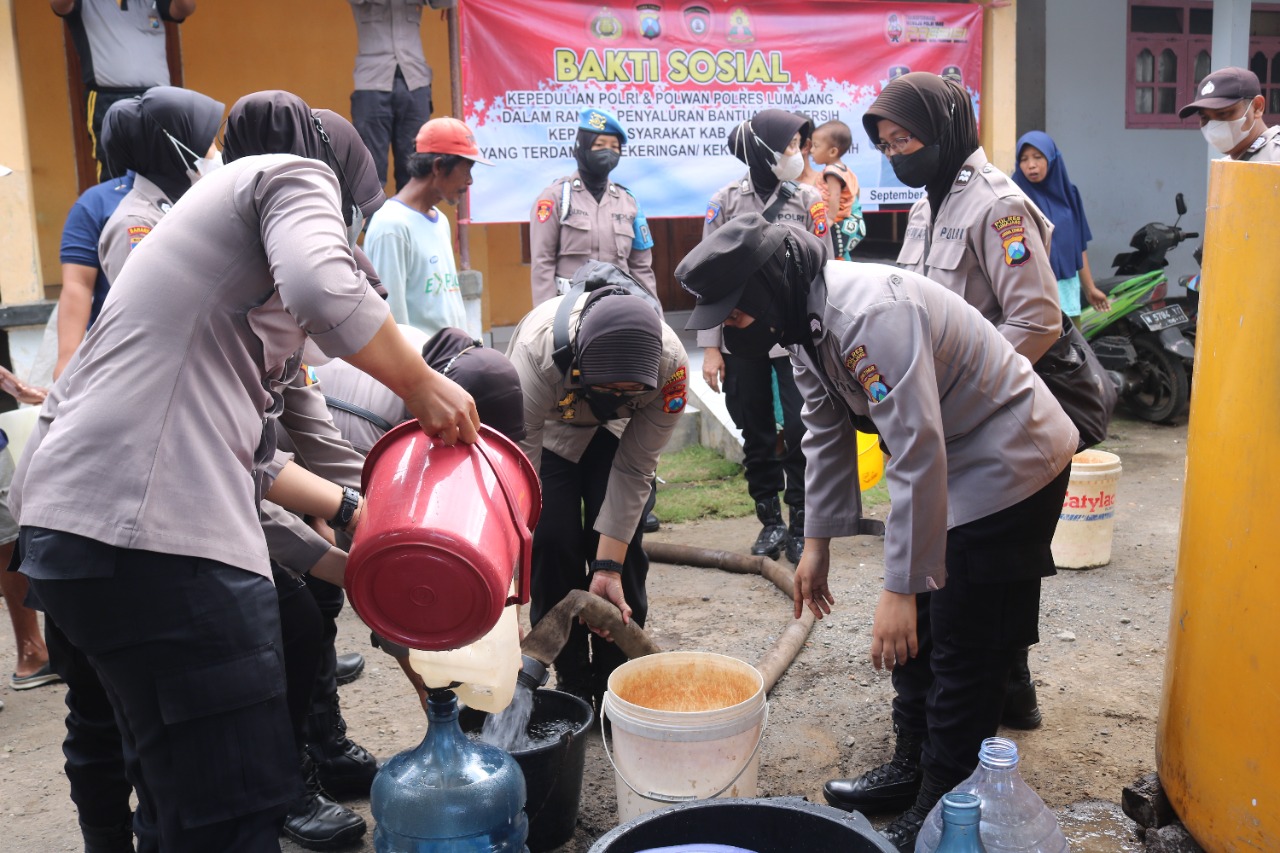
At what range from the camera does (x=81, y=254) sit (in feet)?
13.4

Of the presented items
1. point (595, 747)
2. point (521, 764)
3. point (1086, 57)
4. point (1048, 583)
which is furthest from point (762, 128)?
point (1086, 57)

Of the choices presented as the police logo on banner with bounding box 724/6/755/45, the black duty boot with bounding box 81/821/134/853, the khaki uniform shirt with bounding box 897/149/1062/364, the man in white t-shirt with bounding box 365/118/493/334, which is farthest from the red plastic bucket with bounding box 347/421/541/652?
the police logo on banner with bounding box 724/6/755/45

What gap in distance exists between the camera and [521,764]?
9.68 ft

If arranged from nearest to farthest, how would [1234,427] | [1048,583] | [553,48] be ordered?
1. [1234,427]
2. [1048,583]
3. [553,48]

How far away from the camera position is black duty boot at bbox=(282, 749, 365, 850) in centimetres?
320

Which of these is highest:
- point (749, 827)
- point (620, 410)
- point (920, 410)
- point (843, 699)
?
point (920, 410)

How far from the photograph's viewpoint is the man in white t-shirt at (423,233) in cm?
511

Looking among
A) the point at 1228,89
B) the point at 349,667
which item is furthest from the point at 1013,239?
the point at 1228,89

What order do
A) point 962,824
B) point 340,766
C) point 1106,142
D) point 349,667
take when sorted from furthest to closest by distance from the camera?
1. point 1106,142
2. point 349,667
3. point 340,766
4. point 962,824

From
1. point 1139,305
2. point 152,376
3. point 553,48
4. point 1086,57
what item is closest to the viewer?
point 152,376

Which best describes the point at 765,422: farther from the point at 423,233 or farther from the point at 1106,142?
the point at 1106,142

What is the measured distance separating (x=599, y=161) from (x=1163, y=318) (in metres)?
4.78

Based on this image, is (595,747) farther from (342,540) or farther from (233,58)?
(233,58)

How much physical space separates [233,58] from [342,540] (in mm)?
5919
